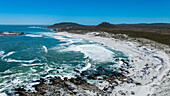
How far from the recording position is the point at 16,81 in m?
14.9

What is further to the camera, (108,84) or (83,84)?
(108,84)

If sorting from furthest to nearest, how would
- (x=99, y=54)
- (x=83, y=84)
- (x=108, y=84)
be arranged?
(x=99, y=54) < (x=108, y=84) < (x=83, y=84)

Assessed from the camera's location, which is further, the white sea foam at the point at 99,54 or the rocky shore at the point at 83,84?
the white sea foam at the point at 99,54

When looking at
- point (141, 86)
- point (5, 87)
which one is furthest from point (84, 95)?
point (5, 87)

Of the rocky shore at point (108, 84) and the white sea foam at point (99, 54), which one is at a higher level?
the white sea foam at point (99, 54)

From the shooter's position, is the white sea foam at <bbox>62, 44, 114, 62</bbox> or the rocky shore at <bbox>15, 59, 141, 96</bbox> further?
the white sea foam at <bbox>62, 44, 114, 62</bbox>

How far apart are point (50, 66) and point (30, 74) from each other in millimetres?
3961

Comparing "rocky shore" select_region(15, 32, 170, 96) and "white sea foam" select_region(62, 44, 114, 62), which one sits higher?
"white sea foam" select_region(62, 44, 114, 62)

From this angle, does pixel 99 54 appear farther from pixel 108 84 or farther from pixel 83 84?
pixel 83 84

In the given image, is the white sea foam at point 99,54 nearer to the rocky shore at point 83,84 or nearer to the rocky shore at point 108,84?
the rocky shore at point 108,84

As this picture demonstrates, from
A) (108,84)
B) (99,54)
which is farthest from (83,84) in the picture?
(99,54)

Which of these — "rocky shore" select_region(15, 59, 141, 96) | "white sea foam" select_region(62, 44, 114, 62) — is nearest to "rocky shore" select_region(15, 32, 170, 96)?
"rocky shore" select_region(15, 59, 141, 96)

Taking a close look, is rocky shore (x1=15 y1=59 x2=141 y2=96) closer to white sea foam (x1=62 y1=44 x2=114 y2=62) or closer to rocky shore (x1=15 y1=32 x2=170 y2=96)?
rocky shore (x1=15 y1=32 x2=170 y2=96)

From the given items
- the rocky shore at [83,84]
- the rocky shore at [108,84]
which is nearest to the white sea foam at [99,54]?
the rocky shore at [108,84]
